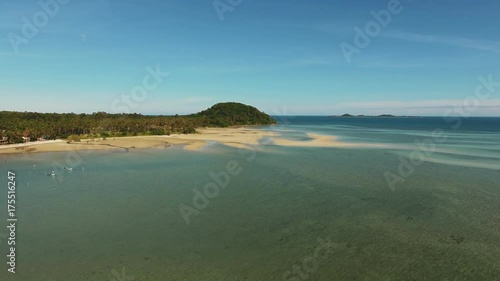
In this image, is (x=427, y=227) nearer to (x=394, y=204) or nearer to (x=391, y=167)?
(x=394, y=204)

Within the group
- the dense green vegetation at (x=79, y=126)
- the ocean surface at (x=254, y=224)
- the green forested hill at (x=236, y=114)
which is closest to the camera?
the ocean surface at (x=254, y=224)

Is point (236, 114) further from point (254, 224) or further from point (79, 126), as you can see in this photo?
point (254, 224)

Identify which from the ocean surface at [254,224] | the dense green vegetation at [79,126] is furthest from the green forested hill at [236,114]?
the ocean surface at [254,224]

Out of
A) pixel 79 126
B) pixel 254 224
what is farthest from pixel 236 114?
pixel 254 224

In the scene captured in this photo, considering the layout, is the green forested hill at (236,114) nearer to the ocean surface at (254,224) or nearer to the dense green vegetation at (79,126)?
the dense green vegetation at (79,126)

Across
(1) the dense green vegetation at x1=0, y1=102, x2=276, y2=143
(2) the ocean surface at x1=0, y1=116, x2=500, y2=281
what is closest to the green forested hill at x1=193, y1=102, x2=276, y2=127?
(1) the dense green vegetation at x1=0, y1=102, x2=276, y2=143

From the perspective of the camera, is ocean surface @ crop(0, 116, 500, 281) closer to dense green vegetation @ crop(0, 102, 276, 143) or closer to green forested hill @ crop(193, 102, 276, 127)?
dense green vegetation @ crop(0, 102, 276, 143)

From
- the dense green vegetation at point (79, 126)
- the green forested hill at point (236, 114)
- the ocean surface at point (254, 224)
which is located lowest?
the ocean surface at point (254, 224)

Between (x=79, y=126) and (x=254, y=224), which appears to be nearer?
(x=254, y=224)

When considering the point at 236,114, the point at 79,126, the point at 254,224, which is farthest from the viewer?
the point at 236,114

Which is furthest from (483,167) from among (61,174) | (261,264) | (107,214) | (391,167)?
(61,174)
